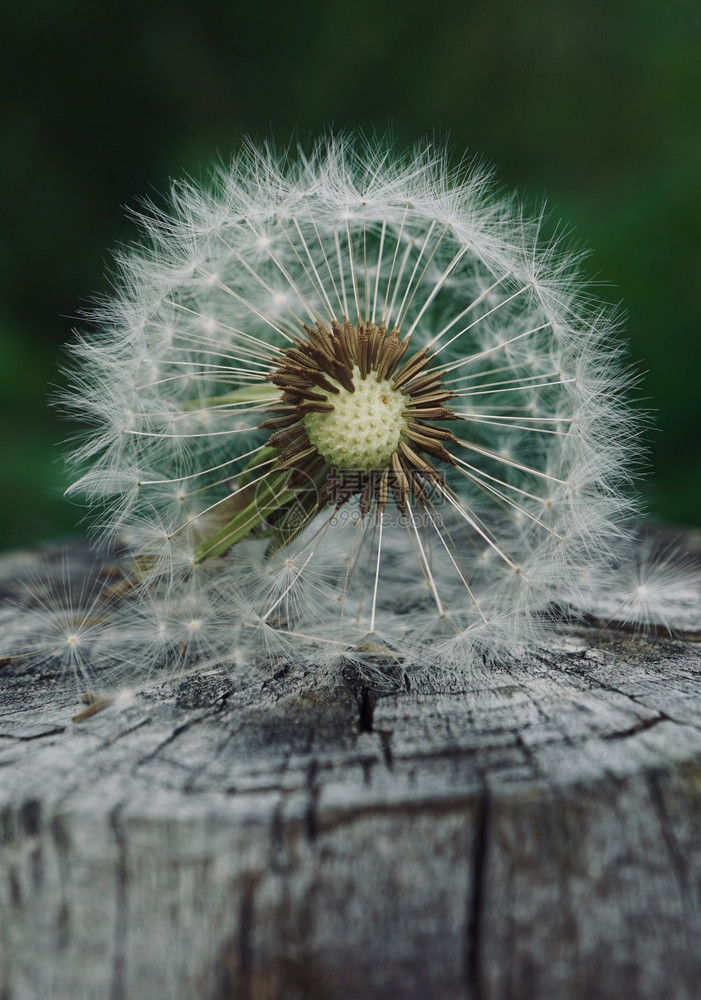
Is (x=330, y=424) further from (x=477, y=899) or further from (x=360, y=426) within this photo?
(x=477, y=899)

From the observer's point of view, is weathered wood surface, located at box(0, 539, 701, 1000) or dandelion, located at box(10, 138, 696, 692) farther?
dandelion, located at box(10, 138, 696, 692)

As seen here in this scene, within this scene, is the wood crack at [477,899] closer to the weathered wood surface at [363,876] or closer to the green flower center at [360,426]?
the weathered wood surface at [363,876]

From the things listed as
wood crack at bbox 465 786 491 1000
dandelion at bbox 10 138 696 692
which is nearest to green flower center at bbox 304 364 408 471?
dandelion at bbox 10 138 696 692

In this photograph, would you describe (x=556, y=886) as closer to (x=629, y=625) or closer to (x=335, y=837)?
(x=335, y=837)

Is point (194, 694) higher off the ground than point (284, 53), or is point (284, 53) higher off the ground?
point (284, 53)

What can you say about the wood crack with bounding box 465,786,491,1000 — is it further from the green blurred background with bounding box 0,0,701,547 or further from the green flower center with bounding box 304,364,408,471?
the green blurred background with bounding box 0,0,701,547

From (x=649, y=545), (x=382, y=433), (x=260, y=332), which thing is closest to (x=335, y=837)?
(x=382, y=433)

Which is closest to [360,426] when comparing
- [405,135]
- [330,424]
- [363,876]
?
[330,424]
